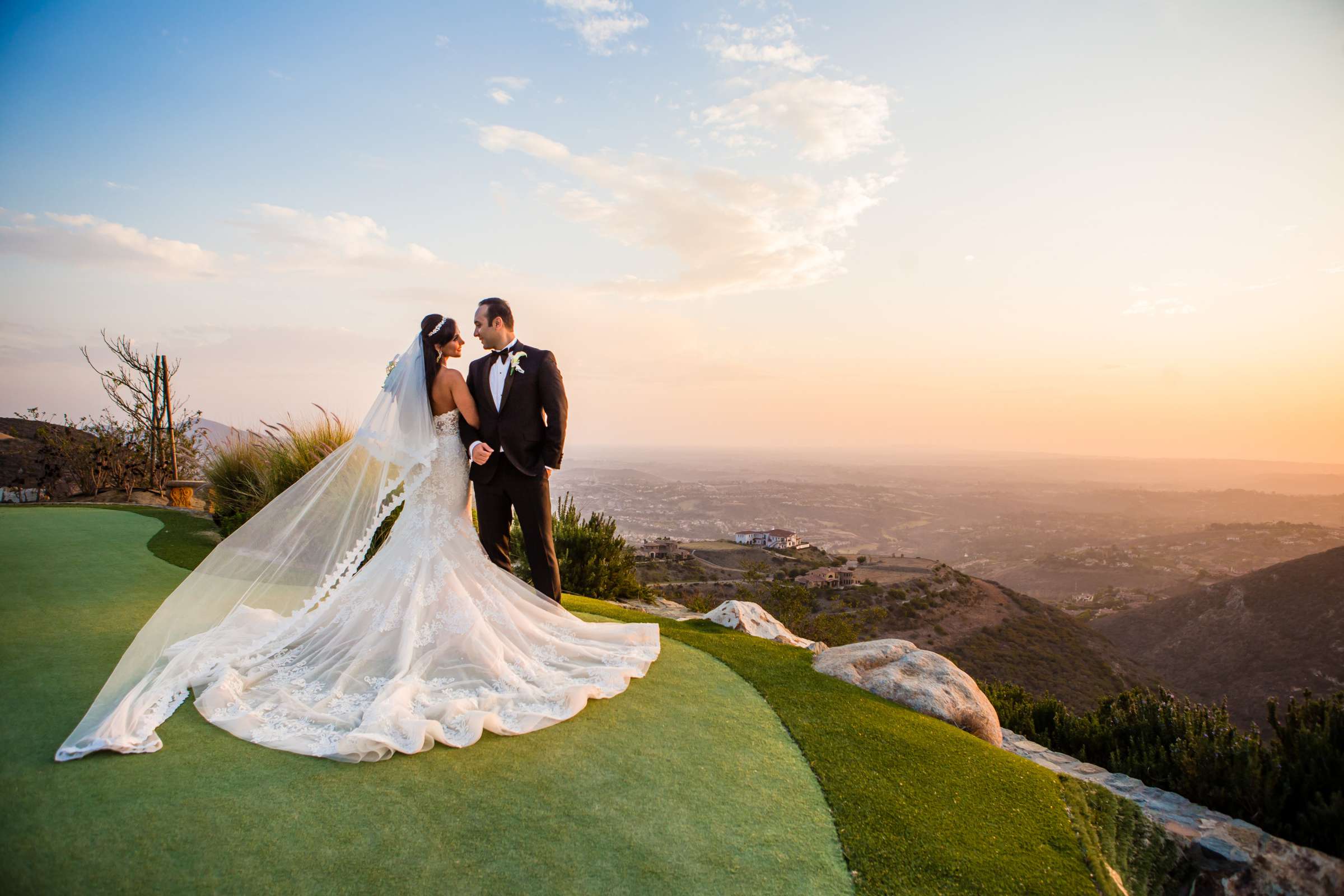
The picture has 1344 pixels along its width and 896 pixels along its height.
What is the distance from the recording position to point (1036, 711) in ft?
18.0

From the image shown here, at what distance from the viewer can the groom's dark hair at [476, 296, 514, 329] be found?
4.89 metres

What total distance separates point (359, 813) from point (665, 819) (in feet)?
4.40

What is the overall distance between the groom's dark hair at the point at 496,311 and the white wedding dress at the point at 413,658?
88cm

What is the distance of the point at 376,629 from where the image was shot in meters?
3.98

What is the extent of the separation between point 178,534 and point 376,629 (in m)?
6.49

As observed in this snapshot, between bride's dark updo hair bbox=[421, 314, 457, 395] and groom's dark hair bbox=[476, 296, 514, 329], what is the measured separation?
39 centimetres

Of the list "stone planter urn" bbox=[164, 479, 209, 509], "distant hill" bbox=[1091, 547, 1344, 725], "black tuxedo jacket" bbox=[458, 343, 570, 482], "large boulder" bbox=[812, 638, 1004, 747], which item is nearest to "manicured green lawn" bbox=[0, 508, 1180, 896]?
"large boulder" bbox=[812, 638, 1004, 747]

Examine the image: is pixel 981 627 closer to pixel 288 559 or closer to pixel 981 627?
pixel 981 627

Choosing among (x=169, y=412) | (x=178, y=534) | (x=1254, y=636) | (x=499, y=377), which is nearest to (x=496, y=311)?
(x=499, y=377)

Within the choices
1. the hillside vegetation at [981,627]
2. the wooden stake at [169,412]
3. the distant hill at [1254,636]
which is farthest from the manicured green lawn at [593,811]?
the distant hill at [1254,636]

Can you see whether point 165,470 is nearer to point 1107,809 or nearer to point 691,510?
point 1107,809

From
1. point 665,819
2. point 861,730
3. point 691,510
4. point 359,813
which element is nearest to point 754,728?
point 861,730

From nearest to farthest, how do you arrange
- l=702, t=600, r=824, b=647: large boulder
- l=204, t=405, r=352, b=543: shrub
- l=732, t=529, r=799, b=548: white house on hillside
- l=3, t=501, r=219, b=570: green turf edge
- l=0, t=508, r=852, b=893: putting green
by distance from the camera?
l=0, t=508, r=852, b=893: putting green, l=702, t=600, r=824, b=647: large boulder, l=3, t=501, r=219, b=570: green turf edge, l=204, t=405, r=352, b=543: shrub, l=732, t=529, r=799, b=548: white house on hillside

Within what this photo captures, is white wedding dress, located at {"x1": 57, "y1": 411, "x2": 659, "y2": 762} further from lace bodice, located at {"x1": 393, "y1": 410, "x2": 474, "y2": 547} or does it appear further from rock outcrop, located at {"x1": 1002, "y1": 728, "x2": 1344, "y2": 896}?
rock outcrop, located at {"x1": 1002, "y1": 728, "x2": 1344, "y2": 896}
